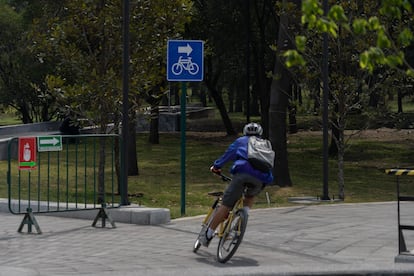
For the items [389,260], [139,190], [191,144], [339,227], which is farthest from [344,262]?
[191,144]

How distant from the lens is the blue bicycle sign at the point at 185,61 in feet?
45.6

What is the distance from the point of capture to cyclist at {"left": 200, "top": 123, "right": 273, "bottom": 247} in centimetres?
986

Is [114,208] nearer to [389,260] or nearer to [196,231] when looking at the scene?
[196,231]

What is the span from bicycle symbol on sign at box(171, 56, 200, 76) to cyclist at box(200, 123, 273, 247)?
13.0ft

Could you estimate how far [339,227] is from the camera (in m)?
12.6

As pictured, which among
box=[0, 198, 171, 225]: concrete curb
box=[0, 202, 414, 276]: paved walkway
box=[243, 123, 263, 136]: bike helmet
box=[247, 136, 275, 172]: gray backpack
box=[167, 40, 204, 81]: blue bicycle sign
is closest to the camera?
box=[0, 202, 414, 276]: paved walkway

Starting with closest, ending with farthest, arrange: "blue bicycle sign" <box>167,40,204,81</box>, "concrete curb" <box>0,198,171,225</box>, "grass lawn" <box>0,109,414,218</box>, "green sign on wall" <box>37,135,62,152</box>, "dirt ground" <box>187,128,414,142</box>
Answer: "green sign on wall" <box>37,135,62,152</box>, "concrete curb" <box>0,198,171,225</box>, "blue bicycle sign" <box>167,40,204,81</box>, "grass lawn" <box>0,109,414,218</box>, "dirt ground" <box>187,128,414,142</box>

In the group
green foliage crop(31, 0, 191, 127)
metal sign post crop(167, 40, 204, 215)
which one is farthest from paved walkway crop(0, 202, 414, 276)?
green foliage crop(31, 0, 191, 127)

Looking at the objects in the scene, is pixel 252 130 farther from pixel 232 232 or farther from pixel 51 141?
pixel 51 141

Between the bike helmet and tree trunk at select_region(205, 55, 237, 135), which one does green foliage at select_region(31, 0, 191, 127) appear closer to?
the bike helmet

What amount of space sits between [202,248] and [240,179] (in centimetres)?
129

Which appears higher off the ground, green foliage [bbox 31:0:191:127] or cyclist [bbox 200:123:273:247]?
green foliage [bbox 31:0:191:127]

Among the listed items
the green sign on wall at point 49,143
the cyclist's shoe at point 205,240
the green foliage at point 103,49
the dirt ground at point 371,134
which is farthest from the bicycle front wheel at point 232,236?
the dirt ground at point 371,134

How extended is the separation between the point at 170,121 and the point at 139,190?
25816 mm
